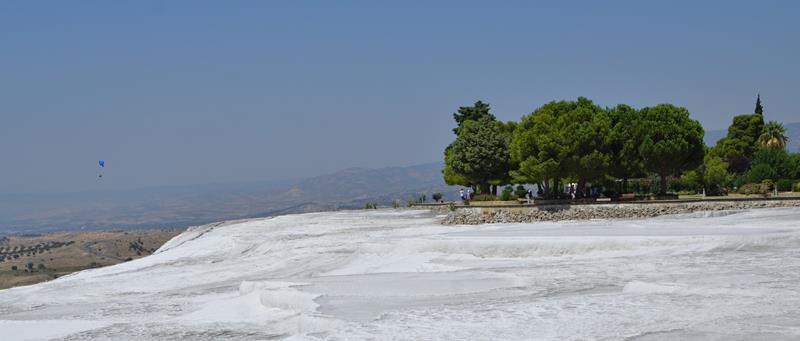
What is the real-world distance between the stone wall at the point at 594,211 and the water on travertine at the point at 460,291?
40.2 feet

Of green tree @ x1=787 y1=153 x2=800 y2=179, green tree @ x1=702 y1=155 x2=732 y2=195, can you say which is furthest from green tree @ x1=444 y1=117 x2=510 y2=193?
green tree @ x1=787 y1=153 x2=800 y2=179

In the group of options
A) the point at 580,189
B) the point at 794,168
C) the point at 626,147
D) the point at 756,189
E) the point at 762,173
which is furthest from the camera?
the point at 794,168

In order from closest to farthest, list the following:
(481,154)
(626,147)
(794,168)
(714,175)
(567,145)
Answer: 1. (567,145)
2. (626,147)
3. (794,168)
4. (481,154)
5. (714,175)

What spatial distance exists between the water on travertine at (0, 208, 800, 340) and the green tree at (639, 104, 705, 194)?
1925 cm

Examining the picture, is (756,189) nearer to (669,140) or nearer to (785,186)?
(785,186)

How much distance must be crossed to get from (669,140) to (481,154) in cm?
1490

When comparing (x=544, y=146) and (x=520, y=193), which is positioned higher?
(x=544, y=146)

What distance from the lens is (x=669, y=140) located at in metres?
58.2

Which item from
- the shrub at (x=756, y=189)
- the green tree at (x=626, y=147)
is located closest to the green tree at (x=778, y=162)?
the shrub at (x=756, y=189)

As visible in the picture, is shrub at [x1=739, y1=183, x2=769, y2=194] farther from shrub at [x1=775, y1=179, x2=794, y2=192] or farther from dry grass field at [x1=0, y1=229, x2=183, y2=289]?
dry grass field at [x1=0, y1=229, x2=183, y2=289]

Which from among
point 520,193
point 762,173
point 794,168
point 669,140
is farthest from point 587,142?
point 794,168

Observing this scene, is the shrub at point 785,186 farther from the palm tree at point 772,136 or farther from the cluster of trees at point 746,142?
the palm tree at point 772,136

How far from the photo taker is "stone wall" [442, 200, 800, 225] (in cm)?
5078

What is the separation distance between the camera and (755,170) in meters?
65.5
